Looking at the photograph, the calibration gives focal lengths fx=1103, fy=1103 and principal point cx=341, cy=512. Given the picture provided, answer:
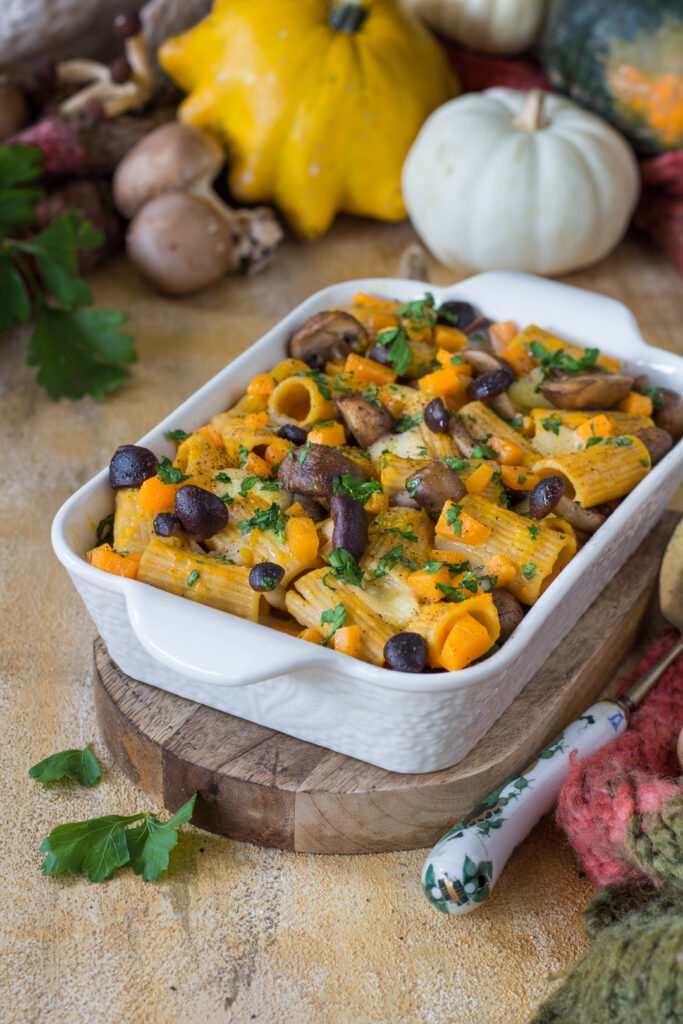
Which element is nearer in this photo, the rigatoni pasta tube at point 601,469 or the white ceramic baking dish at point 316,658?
the white ceramic baking dish at point 316,658

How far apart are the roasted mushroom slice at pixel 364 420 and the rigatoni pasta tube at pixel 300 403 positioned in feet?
0.17

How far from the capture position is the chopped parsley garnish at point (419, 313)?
7.92ft

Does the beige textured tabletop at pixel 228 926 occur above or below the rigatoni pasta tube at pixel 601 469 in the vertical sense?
below

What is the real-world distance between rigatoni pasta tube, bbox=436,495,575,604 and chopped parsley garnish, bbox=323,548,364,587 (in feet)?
0.57

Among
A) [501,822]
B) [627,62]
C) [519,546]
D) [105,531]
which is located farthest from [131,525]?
[627,62]

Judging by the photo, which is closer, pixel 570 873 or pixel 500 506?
pixel 570 873

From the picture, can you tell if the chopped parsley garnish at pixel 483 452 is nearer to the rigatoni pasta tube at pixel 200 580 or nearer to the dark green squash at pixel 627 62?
the rigatoni pasta tube at pixel 200 580

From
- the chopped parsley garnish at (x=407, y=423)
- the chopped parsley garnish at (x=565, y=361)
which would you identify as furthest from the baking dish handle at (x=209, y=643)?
the chopped parsley garnish at (x=565, y=361)

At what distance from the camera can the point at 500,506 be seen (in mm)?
1989

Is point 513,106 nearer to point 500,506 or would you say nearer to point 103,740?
point 500,506

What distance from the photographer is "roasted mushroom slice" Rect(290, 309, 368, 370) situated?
235 centimetres

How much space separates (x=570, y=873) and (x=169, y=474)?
0.96 m

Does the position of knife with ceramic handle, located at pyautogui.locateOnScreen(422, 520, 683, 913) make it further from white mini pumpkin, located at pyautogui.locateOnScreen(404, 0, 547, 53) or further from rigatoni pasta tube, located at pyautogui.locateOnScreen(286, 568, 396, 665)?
white mini pumpkin, located at pyautogui.locateOnScreen(404, 0, 547, 53)

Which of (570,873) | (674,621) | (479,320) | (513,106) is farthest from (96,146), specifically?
(570,873)
